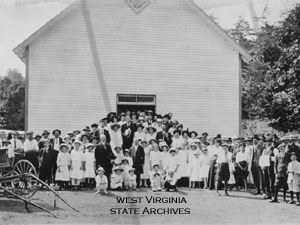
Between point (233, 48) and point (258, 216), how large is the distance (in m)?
9.55

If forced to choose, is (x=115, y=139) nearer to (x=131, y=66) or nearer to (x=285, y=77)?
(x=131, y=66)

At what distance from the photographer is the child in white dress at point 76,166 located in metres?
11.6

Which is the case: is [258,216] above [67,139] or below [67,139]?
below

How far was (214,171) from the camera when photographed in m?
12.3

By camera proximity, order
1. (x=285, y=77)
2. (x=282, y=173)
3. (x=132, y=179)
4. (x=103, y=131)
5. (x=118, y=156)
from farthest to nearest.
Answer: (x=285, y=77), (x=103, y=131), (x=118, y=156), (x=132, y=179), (x=282, y=173)

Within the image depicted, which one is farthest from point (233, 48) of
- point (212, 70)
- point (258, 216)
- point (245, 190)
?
point (258, 216)

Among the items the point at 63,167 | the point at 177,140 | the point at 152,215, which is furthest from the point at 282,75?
the point at 152,215

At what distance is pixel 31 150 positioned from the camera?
1209 cm

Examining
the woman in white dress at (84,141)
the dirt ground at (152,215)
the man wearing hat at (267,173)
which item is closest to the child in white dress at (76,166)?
the woman in white dress at (84,141)

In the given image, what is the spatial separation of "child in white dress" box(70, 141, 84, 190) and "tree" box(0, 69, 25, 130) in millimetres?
27832

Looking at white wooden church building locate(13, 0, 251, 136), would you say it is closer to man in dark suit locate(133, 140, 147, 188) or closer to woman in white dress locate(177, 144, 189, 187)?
woman in white dress locate(177, 144, 189, 187)

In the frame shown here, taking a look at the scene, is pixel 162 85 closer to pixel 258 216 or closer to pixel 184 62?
pixel 184 62

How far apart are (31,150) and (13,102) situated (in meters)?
29.8

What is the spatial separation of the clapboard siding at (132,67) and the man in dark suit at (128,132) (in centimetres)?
250
